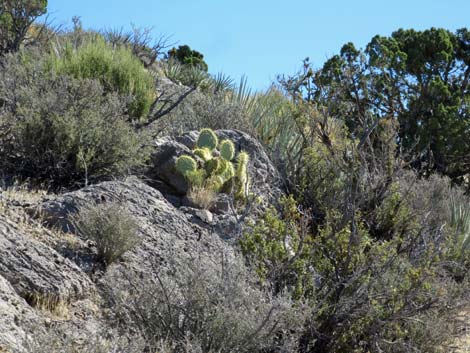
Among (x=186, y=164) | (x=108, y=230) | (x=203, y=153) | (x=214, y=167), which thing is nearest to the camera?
(x=108, y=230)

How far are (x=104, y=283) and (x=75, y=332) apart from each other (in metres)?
0.82

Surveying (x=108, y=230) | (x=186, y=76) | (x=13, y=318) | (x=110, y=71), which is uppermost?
(x=186, y=76)

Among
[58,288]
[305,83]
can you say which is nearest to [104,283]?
[58,288]

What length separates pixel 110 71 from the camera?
41.4 feet

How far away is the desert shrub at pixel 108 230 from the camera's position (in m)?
6.88

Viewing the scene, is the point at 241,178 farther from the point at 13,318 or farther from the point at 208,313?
the point at 13,318

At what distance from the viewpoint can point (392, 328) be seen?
7262 mm

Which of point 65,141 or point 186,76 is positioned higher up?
point 186,76

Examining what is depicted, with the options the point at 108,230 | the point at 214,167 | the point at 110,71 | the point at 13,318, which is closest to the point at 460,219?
the point at 214,167

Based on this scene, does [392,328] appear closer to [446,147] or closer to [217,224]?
[217,224]

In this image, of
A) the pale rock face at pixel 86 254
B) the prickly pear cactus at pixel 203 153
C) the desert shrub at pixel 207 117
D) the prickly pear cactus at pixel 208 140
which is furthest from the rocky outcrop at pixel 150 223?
the desert shrub at pixel 207 117

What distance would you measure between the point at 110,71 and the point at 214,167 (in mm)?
3654

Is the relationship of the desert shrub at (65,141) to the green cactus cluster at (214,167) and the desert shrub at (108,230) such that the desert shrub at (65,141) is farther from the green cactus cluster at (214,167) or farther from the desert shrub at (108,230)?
the desert shrub at (108,230)

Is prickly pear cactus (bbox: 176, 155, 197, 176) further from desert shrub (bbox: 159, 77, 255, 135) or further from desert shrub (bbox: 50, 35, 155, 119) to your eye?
desert shrub (bbox: 50, 35, 155, 119)
